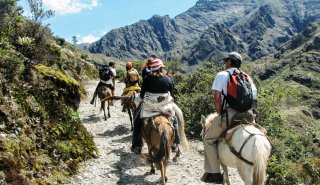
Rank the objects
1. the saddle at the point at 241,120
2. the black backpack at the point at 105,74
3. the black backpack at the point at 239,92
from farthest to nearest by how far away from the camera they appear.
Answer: the black backpack at the point at 105,74
the saddle at the point at 241,120
the black backpack at the point at 239,92

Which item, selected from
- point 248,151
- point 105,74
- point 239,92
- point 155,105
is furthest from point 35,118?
point 105,74

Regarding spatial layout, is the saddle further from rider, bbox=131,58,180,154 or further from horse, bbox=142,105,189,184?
rider, bbox=131,58,180,154

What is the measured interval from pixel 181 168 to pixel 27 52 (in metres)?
6.45

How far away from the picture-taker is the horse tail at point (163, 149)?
10.7 meters

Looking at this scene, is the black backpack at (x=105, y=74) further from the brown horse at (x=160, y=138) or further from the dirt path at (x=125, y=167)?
the brown horse at (x=160, y=138)

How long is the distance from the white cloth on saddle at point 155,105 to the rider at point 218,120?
2227mm

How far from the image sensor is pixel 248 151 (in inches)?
318

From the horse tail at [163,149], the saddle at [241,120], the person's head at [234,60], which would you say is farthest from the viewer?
the horse tail at [163,149]

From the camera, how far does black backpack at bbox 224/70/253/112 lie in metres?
8.61

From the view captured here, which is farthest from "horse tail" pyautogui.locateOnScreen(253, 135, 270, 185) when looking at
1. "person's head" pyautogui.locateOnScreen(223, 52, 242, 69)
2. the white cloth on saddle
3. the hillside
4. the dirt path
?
the hillside

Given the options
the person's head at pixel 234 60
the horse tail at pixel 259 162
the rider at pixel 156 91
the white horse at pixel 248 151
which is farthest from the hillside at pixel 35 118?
the person's head at pixel 234 60

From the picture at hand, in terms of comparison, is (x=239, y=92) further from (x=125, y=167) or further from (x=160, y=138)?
(x=125, y=167)

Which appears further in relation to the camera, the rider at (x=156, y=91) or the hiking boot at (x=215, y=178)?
the rider at (x=156, y=91)

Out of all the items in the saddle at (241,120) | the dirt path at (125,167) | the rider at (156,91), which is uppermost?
the rider at (156,91)
